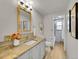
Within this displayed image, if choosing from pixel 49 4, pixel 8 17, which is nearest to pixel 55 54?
pixel 49 4

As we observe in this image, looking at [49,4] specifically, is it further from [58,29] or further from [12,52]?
[58,29]

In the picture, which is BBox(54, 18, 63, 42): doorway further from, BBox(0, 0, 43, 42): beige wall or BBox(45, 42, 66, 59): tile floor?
BBox(0, 0, 43, 42): beige wall

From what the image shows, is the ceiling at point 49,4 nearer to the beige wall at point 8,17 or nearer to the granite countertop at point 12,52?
the beige wall at point 8,17

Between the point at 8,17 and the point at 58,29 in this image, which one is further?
the point at 58,29

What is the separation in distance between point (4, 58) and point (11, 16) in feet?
3.85

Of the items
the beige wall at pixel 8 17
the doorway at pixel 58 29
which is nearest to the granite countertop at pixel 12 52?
the beige wall at pixel 8 17

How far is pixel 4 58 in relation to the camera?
1.50m

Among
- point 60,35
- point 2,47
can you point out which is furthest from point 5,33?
point 60,35

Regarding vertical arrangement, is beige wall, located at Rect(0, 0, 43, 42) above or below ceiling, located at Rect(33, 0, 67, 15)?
below

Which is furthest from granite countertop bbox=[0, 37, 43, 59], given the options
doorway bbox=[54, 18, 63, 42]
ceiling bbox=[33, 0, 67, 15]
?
doorway bbox=[54, 18, 63, 42]

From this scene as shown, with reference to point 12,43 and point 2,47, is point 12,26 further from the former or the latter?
point 2,47

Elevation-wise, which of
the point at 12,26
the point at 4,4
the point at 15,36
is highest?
the point at 4,4

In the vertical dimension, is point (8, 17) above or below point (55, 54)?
above

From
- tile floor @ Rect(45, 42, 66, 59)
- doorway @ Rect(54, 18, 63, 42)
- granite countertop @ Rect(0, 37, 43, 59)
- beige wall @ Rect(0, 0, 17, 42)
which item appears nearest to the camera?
granite countertop @ Rect(0, 37, 43, 59)
